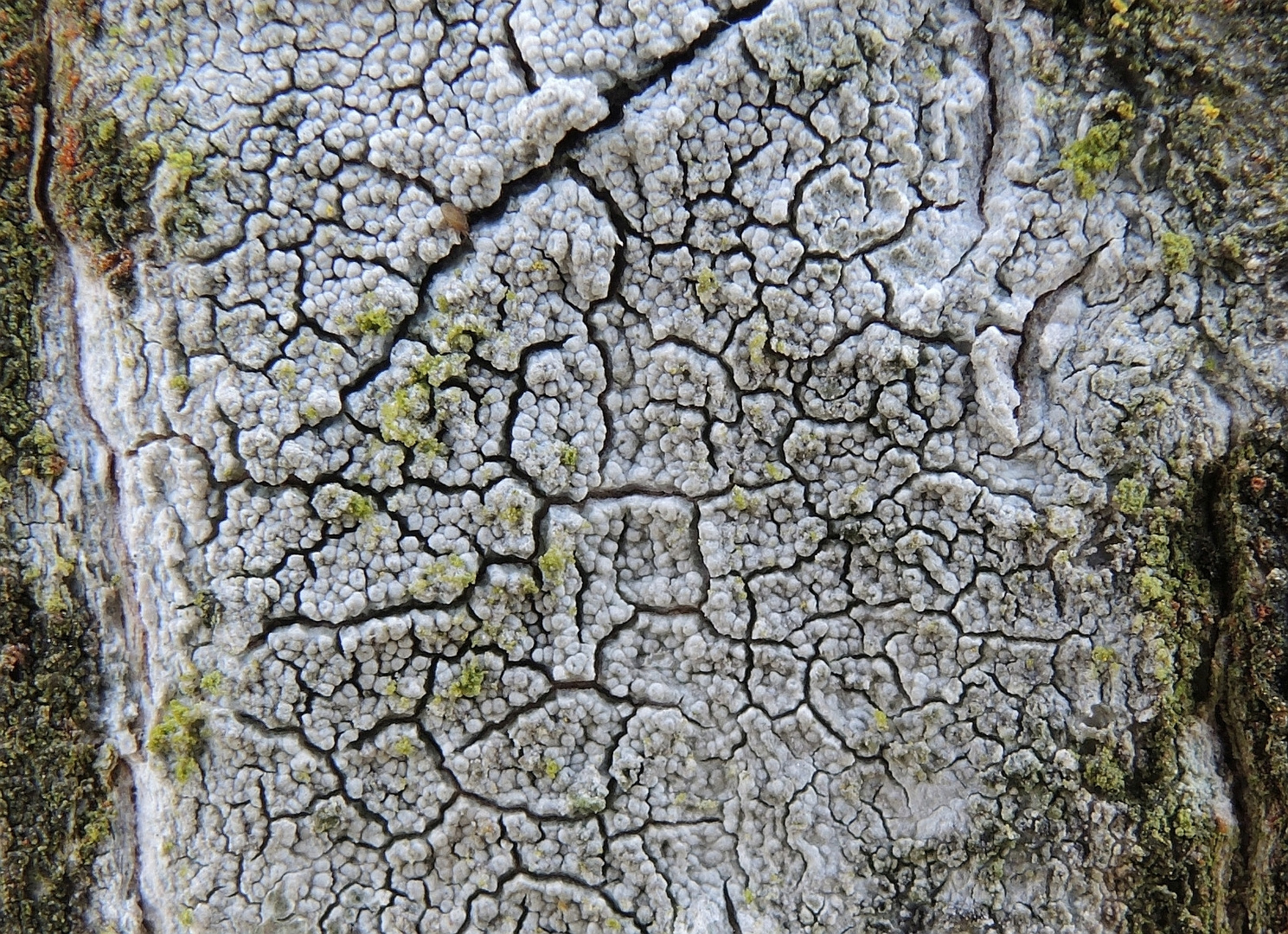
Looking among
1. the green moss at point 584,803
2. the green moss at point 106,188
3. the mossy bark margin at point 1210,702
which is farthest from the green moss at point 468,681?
the mossy bark margin at point 1210,702

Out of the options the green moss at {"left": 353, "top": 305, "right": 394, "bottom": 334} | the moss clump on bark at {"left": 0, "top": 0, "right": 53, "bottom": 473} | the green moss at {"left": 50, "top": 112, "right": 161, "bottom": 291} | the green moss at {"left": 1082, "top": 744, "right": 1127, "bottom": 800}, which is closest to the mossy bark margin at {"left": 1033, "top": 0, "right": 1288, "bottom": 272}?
the green moss at {"left": 1082, "top": 744, "right": 1127, "bottom": 800}

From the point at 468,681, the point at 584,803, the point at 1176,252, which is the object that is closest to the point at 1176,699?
the point at 1176,252

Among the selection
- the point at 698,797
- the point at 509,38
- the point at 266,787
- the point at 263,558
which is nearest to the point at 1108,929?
the point at 698,797

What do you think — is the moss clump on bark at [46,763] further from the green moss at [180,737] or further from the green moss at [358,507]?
the green moss at [358,507]

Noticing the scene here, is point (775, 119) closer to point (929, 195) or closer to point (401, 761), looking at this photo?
point (929, 195)

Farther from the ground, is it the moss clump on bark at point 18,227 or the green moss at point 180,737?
the moss clump on bark at point 18,227

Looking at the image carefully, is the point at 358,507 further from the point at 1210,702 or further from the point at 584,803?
the point at 1210,702

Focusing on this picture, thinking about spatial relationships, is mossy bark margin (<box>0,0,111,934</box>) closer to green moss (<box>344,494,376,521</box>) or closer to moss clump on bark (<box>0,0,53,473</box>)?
moss clump on bark (<box>0,0,53,473</box>)
